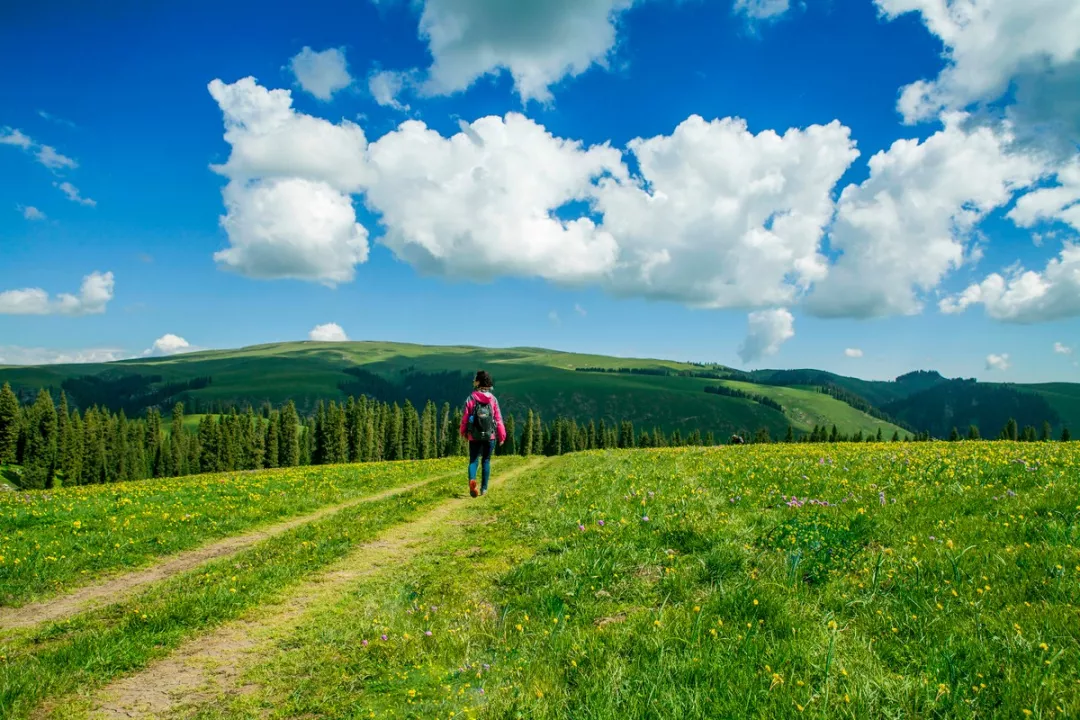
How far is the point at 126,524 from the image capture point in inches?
584

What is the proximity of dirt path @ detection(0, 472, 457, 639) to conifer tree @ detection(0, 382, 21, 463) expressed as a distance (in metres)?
134

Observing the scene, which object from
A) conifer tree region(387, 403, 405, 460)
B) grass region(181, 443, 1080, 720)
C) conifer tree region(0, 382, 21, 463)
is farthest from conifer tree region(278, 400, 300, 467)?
grass region(181, 443, 1080, 720)

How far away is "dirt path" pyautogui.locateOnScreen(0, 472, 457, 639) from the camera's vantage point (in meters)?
9.02

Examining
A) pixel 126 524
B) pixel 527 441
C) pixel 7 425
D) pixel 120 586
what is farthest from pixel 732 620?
pixel 527 441

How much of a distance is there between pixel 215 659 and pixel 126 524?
34.9 feet

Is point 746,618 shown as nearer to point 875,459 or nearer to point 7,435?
point 875,459

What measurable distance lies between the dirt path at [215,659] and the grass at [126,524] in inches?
204

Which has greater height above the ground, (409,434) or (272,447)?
(409,434)

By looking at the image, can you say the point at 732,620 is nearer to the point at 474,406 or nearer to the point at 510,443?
the point at 474,406

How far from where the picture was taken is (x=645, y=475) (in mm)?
17234

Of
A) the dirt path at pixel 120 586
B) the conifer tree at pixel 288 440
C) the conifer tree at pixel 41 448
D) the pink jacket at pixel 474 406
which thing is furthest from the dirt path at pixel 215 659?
the conifer tree at pixel 41 448

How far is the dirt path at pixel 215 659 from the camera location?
6055 mm

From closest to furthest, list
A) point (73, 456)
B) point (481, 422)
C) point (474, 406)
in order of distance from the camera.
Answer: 1. point (481, 422)
2. point (474, 406)
3. point (73, 456)

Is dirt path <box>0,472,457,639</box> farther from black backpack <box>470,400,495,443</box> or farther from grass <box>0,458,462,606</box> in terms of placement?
black backpack <box>470,400,495,443</box>
